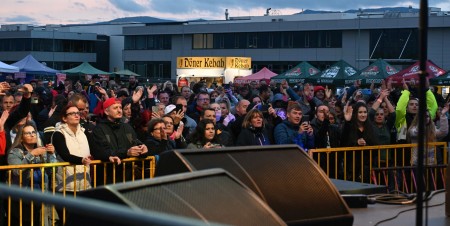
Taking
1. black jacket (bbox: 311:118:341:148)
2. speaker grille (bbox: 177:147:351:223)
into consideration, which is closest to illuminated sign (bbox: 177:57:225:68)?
black jacket (bbox: 311:118:341:148)

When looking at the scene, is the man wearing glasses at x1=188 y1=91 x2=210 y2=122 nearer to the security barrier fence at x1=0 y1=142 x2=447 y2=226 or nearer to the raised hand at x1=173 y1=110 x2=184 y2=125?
the raised hand at x1=173 y1=110 x2=184 y2=125

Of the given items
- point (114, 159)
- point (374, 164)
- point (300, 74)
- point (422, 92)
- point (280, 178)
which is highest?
point (300, 74)

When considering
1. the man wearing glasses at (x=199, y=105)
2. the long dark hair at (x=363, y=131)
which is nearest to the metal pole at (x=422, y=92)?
the long dark hair at (x=363, y=131)

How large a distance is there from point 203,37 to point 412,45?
2411 cm

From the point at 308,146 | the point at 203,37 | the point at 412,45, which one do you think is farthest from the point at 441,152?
the point at 203,37

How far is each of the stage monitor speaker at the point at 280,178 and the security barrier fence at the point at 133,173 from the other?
1.17m

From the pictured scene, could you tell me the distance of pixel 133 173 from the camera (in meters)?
9.32

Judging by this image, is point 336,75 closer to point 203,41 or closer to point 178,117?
point 178,117

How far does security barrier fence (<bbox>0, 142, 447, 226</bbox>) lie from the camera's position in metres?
8.22

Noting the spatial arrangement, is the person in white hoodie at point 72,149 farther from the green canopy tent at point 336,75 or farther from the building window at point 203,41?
the building window at point 203,41

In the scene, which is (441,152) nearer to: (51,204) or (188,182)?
(188,182)

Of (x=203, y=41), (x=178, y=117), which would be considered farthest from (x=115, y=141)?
(x=203, y=41)

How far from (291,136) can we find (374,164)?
134 cm

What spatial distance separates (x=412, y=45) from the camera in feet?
238
